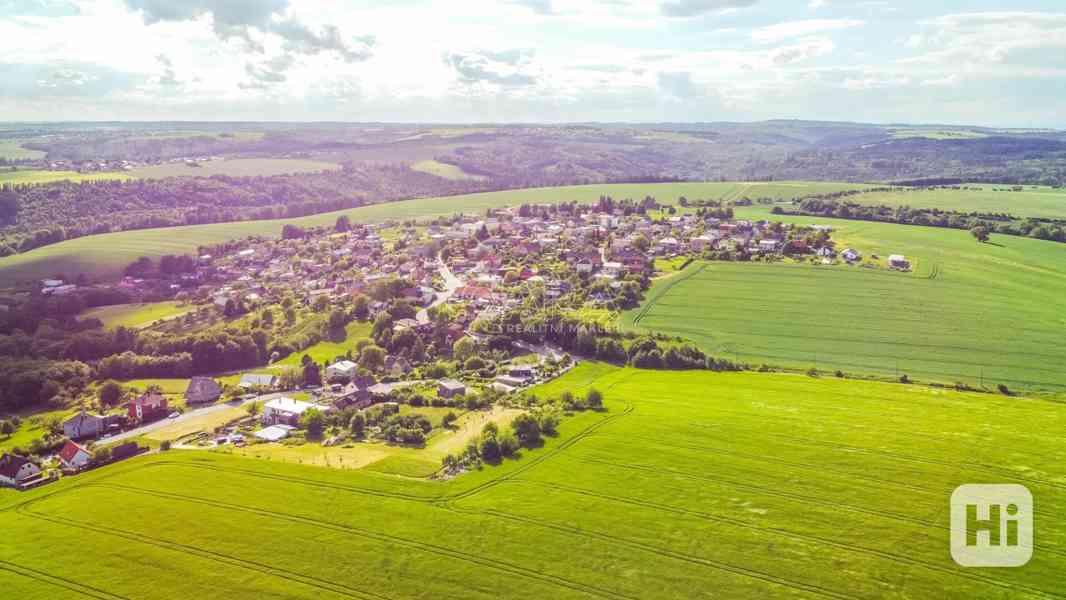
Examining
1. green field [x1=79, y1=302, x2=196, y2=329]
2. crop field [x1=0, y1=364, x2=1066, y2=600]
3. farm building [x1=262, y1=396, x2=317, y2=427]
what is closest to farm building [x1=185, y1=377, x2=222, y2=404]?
farm building [x1=262, y1=396, x2=317, y2=427]

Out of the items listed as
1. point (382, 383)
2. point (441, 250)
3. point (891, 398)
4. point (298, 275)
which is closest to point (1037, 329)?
point (891, 398)

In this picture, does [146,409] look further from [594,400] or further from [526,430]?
[594,400]

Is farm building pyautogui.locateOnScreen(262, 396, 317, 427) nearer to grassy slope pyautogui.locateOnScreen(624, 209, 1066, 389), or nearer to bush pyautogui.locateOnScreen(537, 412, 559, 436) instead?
bush pyautogui.locateOnScreen(537, 412, 559, 436)

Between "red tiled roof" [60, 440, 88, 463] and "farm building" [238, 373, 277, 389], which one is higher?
"red tiled roof" [60, 440, 88, 463]

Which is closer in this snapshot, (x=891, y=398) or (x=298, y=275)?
(x=891, y=398)

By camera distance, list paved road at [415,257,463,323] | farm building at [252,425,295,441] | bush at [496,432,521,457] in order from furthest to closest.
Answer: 1. paved road at [415,257,463,323]
2. farm building at [252,425,295,441]
3. bush at [496,432,521,457]

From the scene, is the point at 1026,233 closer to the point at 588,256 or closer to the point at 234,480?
the point at 588,256
